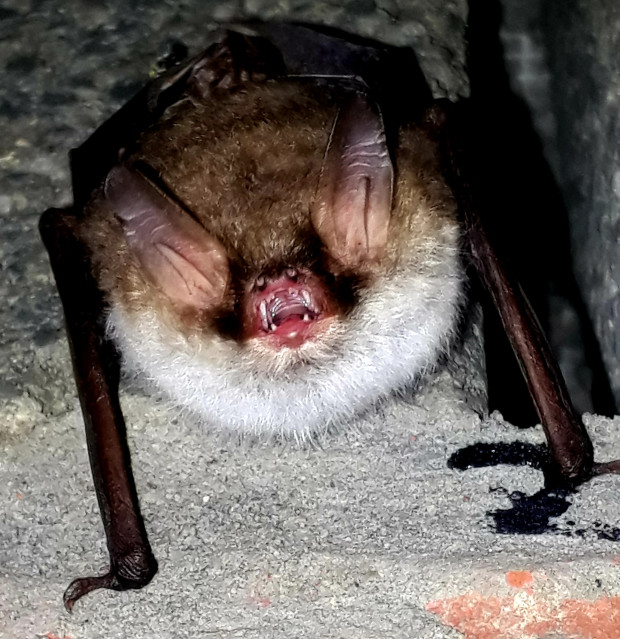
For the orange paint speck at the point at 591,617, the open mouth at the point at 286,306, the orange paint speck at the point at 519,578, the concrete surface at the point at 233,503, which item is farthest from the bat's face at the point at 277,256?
the orange paint speck at the point at 591,617

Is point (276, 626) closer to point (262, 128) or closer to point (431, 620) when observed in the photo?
point (431, 620)

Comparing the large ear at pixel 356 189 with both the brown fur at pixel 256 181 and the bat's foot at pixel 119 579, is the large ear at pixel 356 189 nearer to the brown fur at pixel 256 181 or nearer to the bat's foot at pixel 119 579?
the brown fur at pixel 256 181

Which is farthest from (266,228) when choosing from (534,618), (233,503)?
(534,618)

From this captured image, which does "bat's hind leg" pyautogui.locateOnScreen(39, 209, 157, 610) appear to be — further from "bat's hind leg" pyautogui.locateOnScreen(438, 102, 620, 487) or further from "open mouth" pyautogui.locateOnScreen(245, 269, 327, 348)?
"bat's hind leg" pyautogui.locateOnScreen(438, 102, 620, 487)

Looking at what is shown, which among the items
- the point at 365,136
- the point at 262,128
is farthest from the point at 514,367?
the point at 365,136

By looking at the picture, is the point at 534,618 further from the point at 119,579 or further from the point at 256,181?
the point at 256,181

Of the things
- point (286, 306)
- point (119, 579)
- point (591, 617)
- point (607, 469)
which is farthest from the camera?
point (607, 469)
